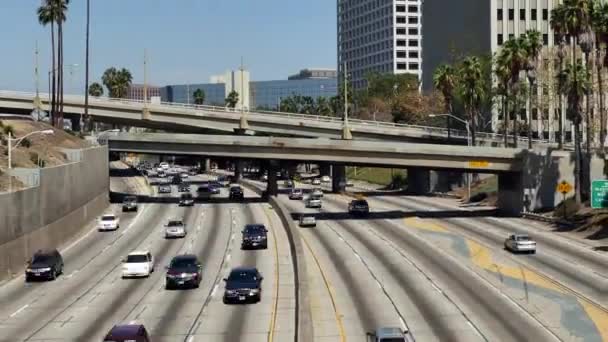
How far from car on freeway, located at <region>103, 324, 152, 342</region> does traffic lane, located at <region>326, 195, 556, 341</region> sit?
1267cm

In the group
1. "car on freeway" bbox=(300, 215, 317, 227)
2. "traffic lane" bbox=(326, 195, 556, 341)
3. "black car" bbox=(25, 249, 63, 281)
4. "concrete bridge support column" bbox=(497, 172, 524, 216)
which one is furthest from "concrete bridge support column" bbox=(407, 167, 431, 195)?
"black car" bbox=(25, 249, 63, 281)

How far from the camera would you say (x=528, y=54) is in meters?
95.4

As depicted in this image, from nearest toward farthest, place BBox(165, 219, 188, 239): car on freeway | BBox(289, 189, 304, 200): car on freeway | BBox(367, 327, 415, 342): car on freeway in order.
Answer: BBox(367, 327, 415, 342): car on freeway, BBox(165, 219, 188, 239): car on freeway, BBox(289, 189, 304, 200): car on freeway

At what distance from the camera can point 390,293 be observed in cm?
4519

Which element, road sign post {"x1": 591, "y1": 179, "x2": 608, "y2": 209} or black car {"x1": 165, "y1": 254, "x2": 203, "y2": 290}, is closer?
black car {"x1": 165, "y1": 254, "x2": 203, "y2": 290}

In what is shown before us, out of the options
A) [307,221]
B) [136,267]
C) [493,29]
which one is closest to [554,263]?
[136,267]

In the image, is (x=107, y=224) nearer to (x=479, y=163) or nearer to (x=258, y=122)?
(x=479, y=163)

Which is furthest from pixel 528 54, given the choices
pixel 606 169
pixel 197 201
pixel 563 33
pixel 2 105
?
pixel 2 105

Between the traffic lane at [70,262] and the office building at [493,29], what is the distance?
70922mm

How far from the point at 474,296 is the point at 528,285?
498 centimetres

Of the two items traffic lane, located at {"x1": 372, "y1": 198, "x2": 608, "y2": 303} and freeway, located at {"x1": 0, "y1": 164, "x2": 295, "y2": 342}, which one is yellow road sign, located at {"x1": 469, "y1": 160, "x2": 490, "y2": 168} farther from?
freeway, located at {"x1": 0, "y1": 164, "x2": 295, "y2": 342}

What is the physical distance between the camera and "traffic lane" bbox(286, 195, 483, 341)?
119ft

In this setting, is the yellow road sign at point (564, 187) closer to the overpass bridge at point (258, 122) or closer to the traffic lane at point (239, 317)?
the traffic lane at point (239, 317)

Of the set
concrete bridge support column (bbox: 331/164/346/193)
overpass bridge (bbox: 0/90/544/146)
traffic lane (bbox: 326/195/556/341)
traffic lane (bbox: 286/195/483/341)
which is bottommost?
traffic lane (bbox: 286/195/483/341)
